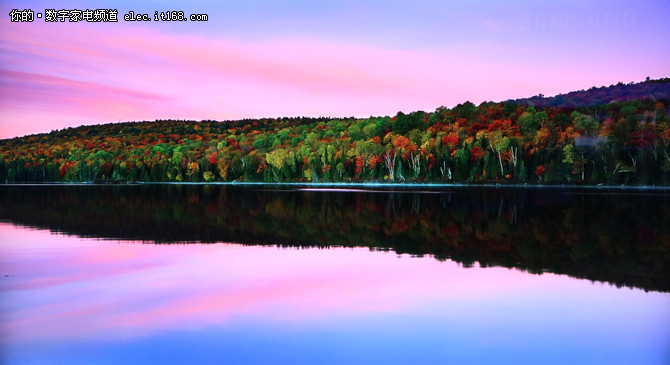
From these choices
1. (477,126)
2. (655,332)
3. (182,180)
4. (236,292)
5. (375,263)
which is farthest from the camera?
(182,180)

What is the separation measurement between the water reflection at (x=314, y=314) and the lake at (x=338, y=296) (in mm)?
50

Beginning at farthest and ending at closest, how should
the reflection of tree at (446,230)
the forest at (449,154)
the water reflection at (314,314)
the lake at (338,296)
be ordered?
the forest at (449,154)
the reflection of tree at (446,230)
the lake at (338,296)
the water reflection at (314,314)

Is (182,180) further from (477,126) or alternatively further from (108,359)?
(108,359)

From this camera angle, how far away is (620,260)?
2028 centimetres

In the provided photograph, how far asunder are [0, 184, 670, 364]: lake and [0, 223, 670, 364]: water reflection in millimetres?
50

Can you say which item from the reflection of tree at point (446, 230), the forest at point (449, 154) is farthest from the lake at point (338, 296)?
the forest at point (449, 154)

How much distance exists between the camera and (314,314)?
1349cm

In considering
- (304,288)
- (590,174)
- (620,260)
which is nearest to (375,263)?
(304,288)

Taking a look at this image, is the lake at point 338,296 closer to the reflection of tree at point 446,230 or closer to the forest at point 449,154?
the reflection of tree at point 446,230

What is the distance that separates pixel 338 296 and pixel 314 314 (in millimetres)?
1990

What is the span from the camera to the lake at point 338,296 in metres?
11.1

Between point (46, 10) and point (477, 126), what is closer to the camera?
point (46, 10)

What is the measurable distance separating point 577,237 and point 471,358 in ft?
58.1

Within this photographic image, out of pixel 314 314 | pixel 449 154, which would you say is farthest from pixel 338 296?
pixel 449 154
